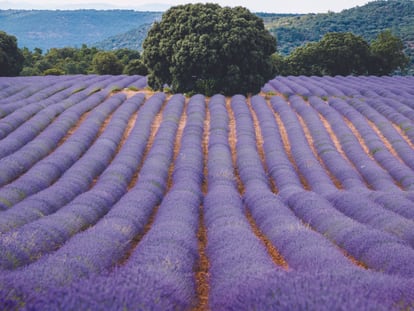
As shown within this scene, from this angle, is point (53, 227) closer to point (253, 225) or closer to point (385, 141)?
point (253, 225)

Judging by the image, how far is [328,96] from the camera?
26.2 m

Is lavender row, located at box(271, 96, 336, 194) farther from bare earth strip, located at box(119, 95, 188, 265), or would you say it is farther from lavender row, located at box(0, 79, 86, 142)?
lavender row, located at box(0, 79, 86, 142)

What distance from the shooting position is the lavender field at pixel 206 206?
152 inches

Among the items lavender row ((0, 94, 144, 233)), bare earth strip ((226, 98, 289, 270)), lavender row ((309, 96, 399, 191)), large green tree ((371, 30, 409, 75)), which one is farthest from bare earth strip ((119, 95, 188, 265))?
large green tree ((371, 30, 409, 75))

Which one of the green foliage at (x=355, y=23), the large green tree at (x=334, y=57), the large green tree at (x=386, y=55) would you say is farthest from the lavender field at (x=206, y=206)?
the green foliage at (x=355, y=23)

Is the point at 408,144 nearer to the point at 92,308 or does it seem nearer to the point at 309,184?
the point at 309,184

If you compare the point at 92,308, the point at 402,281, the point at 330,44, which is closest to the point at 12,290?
the point at 92,308

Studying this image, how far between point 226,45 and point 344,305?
20.8m

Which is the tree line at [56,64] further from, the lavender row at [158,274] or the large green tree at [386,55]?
the lavender row at [158,274]

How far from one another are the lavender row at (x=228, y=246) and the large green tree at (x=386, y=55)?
37.3 m

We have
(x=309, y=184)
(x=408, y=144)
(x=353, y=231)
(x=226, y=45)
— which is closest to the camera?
(x=353, y=231)

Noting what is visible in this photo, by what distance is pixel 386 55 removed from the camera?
4612cm

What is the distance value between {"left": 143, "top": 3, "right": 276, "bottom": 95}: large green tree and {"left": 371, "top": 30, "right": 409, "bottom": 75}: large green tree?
2463 cm

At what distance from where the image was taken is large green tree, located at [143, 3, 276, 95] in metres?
23.2
